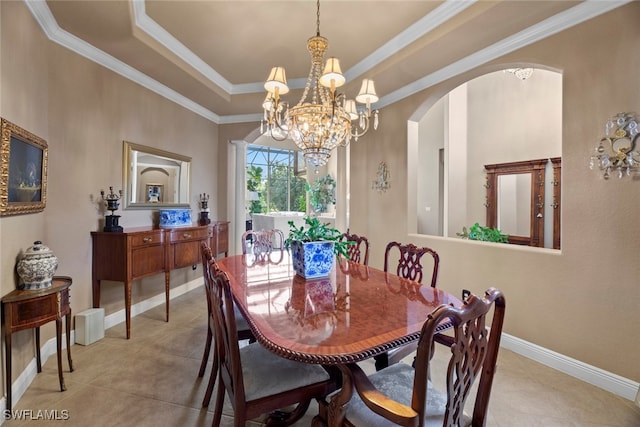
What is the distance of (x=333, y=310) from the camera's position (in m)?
1.43

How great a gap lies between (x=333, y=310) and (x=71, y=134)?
2829 millimetres

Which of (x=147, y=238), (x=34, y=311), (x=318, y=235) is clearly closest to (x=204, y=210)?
(x=147, y=238)

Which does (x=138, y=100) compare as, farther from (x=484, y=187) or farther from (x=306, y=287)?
(x=484, y=187)

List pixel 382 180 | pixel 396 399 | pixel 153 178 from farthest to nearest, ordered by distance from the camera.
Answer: pixel 382 180, pixel 153 178, pixel 396 399

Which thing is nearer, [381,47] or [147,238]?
[147,238]

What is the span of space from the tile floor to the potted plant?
2.87 ft

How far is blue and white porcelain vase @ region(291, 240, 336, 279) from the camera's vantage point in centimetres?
198

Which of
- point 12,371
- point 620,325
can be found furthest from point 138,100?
point 620,325

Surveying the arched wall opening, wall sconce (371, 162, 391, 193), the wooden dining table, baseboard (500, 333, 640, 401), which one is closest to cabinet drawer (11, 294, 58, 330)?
the wooden dining table

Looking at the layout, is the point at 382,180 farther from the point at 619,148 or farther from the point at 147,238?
the point at 147,238

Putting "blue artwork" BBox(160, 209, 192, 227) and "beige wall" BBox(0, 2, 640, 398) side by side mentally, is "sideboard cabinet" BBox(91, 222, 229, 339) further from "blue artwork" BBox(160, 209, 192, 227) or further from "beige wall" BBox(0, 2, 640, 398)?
→ "blue artwork" BBox(160, 209, 192, 227)

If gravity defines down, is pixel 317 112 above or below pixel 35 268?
above

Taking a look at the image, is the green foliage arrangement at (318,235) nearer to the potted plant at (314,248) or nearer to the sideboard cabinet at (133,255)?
the potted plant at (314,248)

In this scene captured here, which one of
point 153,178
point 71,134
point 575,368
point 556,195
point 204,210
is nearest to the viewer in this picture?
point 575,368
